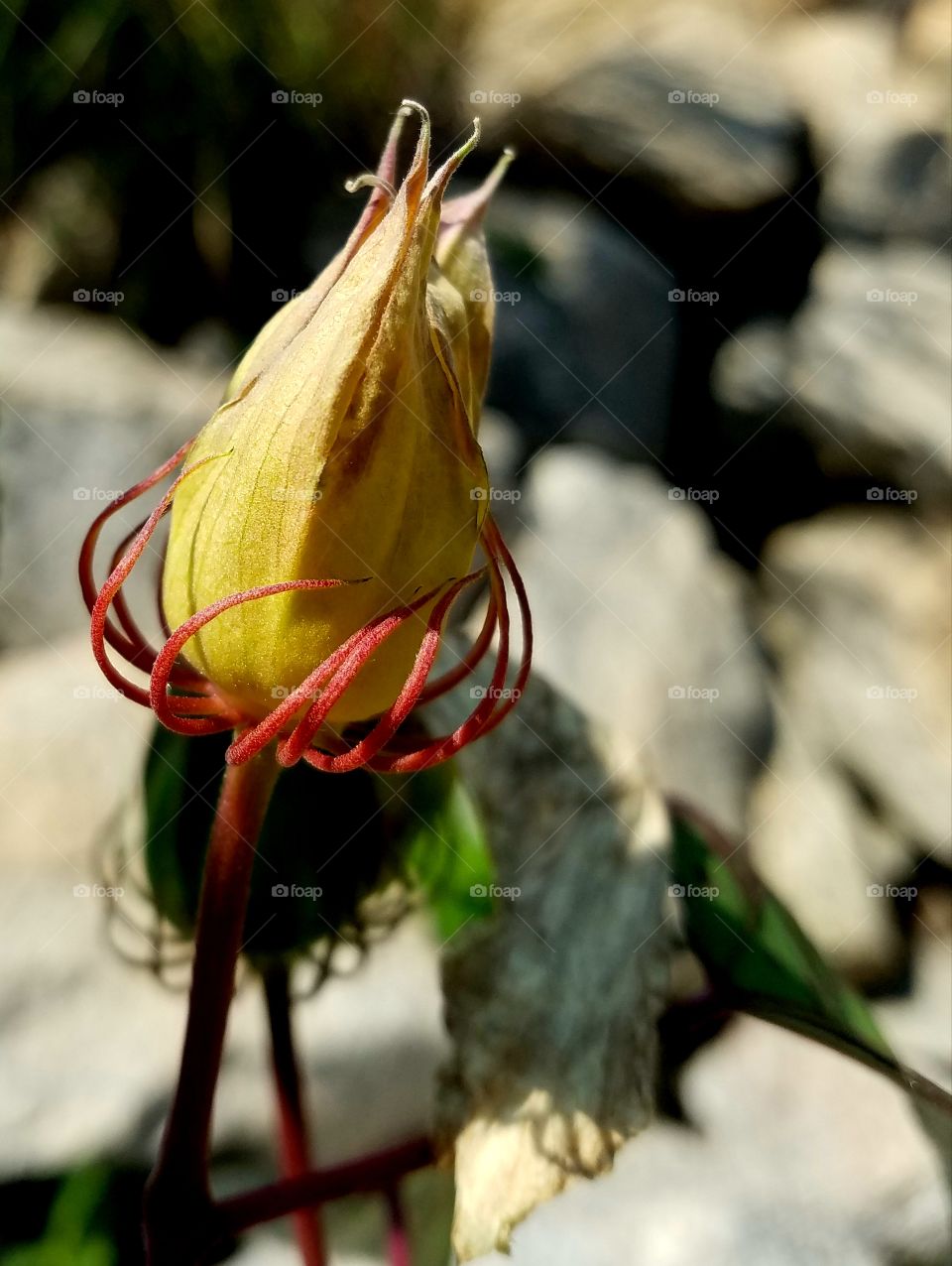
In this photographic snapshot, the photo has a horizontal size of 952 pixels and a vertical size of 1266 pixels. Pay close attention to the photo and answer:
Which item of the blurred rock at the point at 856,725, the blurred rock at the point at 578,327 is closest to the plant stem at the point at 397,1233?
the blurred rock at the point at 856,725

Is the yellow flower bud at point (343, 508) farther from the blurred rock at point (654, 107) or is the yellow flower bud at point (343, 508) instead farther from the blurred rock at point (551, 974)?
the blurred rock at point (654, 107)

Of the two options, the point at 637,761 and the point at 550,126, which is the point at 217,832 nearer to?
the point at 637,761

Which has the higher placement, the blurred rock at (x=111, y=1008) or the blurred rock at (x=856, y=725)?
the blurred rock at (x=111, y=1008)

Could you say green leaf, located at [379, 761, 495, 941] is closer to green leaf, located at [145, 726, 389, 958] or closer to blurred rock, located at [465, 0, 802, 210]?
green leaf, located at [145, 726, 389, 958]

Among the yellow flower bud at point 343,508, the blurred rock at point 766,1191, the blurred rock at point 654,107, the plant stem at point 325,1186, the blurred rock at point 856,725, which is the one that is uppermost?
the yellow flower bud at point 343,508

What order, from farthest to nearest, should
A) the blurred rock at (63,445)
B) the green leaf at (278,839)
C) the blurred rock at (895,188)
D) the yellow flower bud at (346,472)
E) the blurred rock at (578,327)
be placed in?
the blurred rock at (895,188), the blurred rock at (578,327), the blurred rock at (63,445), the green leaf at (278,839), the yellow flower bud at (346,472)
